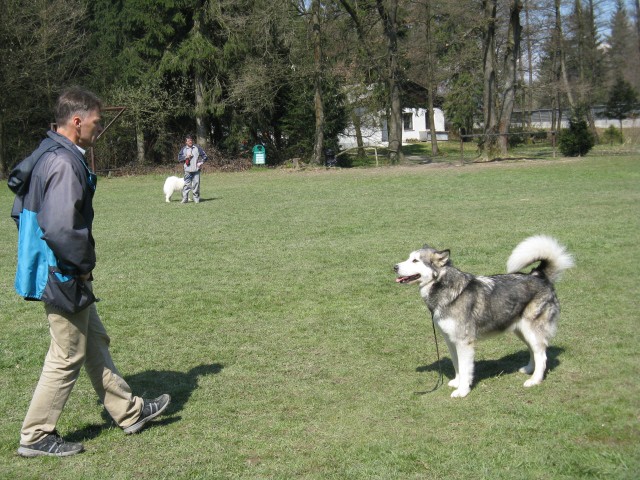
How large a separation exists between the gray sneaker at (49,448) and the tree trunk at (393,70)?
29.8m

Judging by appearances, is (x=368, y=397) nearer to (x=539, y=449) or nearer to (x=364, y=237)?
(x=539, y=449)

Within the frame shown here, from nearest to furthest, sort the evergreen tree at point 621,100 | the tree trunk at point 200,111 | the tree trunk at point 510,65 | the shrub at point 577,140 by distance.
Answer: the evergreen tree at point 621,100, the shrub at point 577,140, the tree trunk at point 510,65, the tree trunk at point 200,111

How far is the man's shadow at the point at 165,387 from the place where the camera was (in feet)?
16.0

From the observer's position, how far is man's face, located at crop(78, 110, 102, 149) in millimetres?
4309

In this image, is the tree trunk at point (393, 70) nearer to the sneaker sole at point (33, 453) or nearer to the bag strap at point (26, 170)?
the bag strap at point (26, 170)

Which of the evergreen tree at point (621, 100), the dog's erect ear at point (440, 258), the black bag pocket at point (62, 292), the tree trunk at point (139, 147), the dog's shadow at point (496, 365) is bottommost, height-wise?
the dog's shadow at point (496, 365)

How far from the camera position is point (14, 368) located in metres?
6.12

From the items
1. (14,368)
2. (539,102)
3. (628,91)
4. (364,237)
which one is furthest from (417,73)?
(14,368)

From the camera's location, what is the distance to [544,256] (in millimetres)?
5621

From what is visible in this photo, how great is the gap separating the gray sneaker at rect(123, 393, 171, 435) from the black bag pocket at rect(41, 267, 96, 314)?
1.04 metres

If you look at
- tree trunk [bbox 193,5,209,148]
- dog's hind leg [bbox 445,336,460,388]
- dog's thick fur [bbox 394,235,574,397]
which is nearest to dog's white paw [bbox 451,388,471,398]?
dog's thick fur [bbox 394,235,574,397]

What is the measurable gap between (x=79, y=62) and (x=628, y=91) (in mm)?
33004

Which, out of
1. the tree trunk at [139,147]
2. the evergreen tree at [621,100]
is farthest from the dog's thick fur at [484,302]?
the tree trunk at [139,147]

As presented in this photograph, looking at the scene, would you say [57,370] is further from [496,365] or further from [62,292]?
[496,365]
